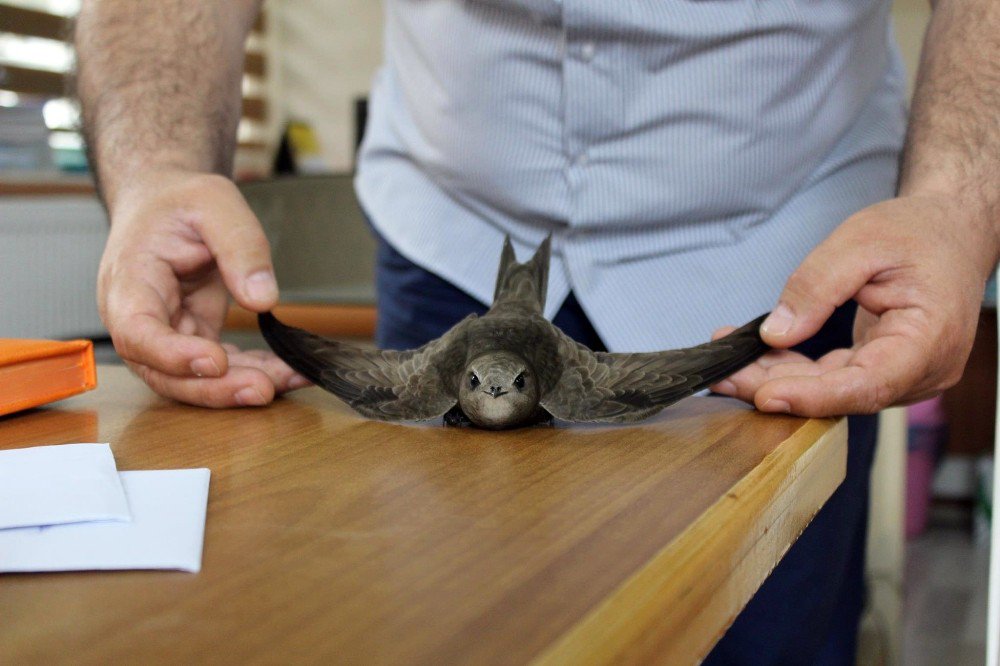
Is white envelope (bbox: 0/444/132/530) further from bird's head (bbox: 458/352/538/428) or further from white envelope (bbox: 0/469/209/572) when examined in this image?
bird's head (bbox: 458/352/538/428)

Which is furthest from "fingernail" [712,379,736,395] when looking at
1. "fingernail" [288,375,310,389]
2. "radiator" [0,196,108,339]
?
"radiator" [0,196,108,339]

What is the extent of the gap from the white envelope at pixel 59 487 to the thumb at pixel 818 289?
20.9 inches

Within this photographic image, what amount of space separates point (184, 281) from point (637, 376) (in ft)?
1.56

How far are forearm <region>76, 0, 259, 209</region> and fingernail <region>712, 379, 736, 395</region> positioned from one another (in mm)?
601

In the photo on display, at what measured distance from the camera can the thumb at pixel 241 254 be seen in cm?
86

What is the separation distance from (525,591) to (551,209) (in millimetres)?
735

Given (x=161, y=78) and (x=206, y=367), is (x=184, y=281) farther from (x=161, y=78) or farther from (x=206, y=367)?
(x=161, y=78)

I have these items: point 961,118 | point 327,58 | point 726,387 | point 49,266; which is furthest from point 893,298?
point 327,58

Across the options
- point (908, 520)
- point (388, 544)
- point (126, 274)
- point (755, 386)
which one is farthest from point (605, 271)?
point (908, 520)

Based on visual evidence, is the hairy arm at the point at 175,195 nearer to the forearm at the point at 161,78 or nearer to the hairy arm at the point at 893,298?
the forearm at the point at 161,78

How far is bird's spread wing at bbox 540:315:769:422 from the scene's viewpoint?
2.43ft

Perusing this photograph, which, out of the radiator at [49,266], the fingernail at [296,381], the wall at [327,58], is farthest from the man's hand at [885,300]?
the wall at [327,58]

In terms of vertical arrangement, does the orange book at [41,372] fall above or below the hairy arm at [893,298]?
below

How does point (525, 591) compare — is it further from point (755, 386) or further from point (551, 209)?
point (551, 209)
